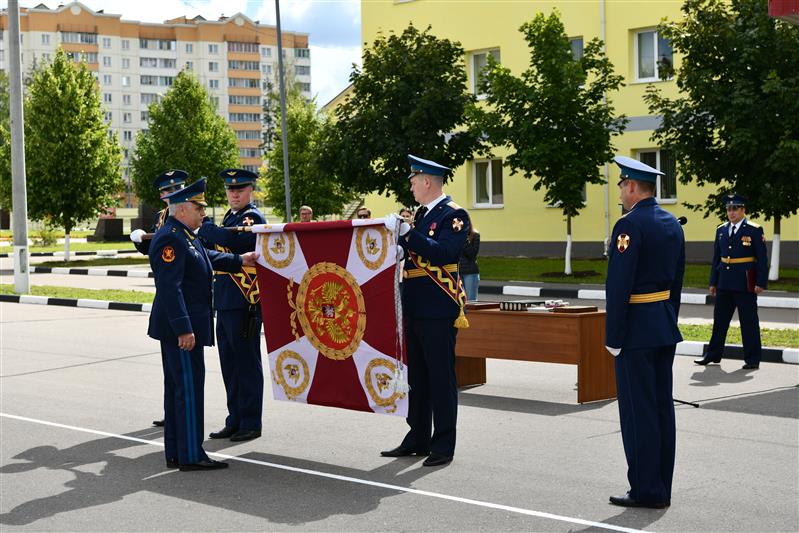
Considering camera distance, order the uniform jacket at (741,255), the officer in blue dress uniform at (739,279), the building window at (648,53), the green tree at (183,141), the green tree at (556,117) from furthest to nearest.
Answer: the green tree at (183,141)
the building window at (648,53)
the green tree at (556,117)
the uniform jacket at (741,255)
the officer in blue dress uniform at (739,279)

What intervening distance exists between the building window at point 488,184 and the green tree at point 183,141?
17375mm

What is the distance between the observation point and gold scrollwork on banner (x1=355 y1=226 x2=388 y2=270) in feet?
23.7

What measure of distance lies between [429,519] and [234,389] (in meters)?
2.93

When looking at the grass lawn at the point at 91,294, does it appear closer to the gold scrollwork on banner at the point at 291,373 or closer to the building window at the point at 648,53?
the gold scrollwork on banner at the point at 291,373

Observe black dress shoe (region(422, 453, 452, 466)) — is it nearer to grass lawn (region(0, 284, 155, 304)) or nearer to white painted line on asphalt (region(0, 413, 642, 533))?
white painted line on asphalt (region(0, 413, 642, 533))

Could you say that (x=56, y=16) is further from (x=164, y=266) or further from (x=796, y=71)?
(x=164, y=266)

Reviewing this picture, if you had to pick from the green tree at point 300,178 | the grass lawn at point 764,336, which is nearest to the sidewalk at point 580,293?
the grass lawn at point 764,336

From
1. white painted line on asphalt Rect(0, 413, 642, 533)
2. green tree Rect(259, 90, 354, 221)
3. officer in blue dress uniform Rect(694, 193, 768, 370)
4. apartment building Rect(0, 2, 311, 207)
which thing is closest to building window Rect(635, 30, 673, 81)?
green tree Rect(259, 90, 354, 221)

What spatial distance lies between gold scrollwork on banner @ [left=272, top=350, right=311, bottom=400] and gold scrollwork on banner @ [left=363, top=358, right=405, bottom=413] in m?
0.57

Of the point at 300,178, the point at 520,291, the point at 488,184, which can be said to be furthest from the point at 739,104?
the point at 300,178

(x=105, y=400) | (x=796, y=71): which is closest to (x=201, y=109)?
(x=796, y=71)

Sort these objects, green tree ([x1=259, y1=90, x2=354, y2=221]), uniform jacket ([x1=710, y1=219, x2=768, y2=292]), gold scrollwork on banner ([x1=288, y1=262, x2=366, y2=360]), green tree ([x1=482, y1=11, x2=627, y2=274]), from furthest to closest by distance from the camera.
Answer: green tree ([x1=259, y1=90, x2=354, y2=221]), green tree ([x1=482, y1=11, x2=627, y2=274]), uniform jacket ([x1=710, y1=219, x2=768, y2=292]), gold scrollwork on banner ([x1=288, y1=262, x2=366, y2=360])

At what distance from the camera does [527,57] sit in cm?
3528

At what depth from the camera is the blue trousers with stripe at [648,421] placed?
6145mm
